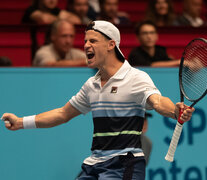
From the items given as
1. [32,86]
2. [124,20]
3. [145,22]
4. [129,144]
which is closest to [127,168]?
[129,144]

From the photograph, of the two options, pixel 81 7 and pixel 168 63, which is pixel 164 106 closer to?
pixel 168 63

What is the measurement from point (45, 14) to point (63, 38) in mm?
1093

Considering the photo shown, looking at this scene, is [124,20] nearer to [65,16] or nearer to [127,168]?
[65,16]

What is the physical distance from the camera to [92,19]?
6.43 metres

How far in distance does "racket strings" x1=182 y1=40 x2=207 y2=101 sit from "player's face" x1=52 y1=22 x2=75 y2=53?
223cm

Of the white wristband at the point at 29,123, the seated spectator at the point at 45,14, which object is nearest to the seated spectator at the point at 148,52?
the seated spectator at the point at 45,14

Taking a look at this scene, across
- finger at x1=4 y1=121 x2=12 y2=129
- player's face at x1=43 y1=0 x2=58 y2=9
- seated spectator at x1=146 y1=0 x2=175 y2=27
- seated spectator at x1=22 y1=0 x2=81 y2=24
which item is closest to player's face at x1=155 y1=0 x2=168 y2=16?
seated spectator at x1=146 y1=0 x2=175 y2=27

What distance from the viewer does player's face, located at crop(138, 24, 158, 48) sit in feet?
17.4

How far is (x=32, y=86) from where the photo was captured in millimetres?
4445

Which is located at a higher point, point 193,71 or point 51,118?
point 193,71

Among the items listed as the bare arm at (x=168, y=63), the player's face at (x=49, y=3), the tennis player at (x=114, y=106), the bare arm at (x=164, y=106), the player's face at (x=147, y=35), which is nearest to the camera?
the bare arm at (x=164, y=106)

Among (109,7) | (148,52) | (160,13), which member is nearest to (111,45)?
(148,52)

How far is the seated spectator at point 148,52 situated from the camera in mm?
5008

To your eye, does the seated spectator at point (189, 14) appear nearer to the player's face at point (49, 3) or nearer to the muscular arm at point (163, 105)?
the player's face at point (49, 3)
